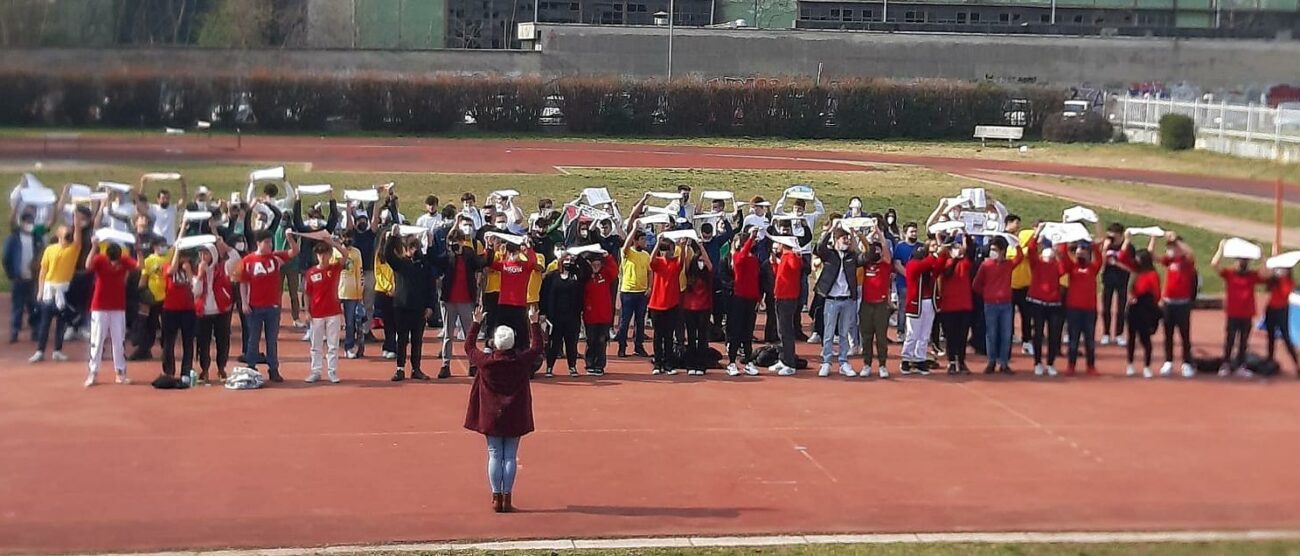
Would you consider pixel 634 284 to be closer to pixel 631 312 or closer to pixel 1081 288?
pixel 631 312

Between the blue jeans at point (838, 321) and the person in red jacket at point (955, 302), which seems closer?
the blue jeans at point (838, 321)

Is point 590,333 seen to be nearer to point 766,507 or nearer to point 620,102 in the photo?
point 766,507

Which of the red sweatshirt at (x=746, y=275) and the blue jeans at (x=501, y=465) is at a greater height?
the red sweatshirt at (x=746, y=275)

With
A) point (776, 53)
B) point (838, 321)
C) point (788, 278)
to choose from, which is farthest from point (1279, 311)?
point (776, 53)

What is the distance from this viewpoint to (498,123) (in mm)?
48031

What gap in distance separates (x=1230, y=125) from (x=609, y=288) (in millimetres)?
18995

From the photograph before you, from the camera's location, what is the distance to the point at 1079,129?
50.3 metres

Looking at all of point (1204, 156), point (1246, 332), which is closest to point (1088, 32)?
point (1204, 156)

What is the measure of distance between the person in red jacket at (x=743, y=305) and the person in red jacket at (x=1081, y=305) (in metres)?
3.66

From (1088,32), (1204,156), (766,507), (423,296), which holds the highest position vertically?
(1088,32)

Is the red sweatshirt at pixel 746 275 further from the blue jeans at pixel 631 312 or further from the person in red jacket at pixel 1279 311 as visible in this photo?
the person in red jacket at pixel 1279 311

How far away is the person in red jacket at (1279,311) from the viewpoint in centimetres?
1347

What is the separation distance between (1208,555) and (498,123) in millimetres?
40908

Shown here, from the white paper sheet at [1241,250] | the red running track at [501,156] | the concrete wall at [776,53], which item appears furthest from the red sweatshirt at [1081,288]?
the concrete wall at [776,53]
